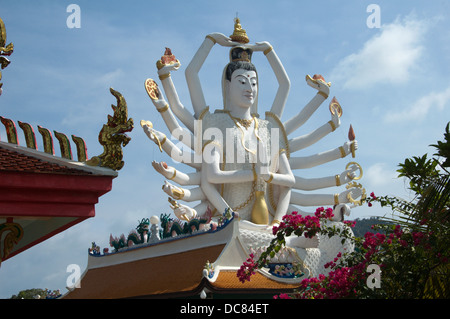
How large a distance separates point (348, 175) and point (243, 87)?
11.9 ft

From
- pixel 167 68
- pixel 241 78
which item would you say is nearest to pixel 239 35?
pixel 241 78

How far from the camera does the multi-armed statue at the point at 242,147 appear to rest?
16141 mm

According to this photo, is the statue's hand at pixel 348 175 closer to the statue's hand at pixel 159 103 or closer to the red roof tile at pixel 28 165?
the statue's hand at pixel 159 103

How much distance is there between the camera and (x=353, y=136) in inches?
700

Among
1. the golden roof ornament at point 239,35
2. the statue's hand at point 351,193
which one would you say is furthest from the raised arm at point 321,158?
the golden roof ornament at point 239,35

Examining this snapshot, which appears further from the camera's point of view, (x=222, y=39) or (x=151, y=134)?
(x=222, y=39)

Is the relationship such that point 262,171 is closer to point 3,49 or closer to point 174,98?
point 174,98

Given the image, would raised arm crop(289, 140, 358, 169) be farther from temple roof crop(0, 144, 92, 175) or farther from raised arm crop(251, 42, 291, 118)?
temple roof crop(0, 144, 92, 175)

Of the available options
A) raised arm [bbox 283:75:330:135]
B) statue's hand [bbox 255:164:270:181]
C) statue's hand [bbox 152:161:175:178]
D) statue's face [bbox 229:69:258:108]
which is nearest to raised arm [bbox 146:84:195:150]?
statue's hand [bbox 152:161:175:178]

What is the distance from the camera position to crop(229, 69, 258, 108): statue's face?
16828 millimetres

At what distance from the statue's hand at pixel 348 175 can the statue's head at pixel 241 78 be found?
307cm

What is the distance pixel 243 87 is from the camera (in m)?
16.8
